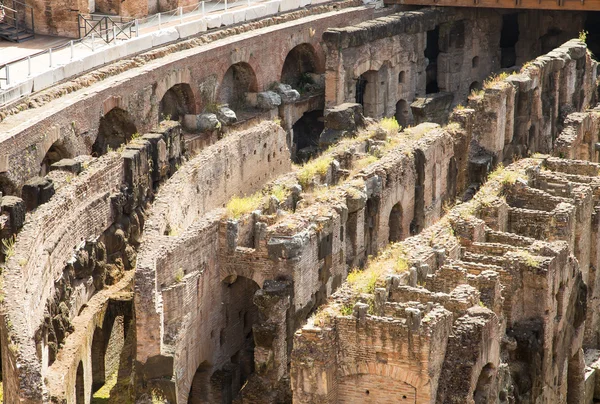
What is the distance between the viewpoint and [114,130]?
3641 centimetres

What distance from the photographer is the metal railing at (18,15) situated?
40188mm

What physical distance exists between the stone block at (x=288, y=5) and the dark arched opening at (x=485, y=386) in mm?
24926

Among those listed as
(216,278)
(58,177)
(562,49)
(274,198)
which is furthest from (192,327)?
(562,49)

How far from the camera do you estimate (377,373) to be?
72.4 ft

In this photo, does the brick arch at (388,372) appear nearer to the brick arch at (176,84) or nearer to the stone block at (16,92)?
the stone block at (16,92)

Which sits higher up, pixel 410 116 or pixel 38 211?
pixel 38 211

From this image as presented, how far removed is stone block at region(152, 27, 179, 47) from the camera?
39250 mm

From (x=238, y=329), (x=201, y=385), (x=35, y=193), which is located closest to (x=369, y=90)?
(x=35, y=193)

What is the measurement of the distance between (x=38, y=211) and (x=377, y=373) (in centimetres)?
825

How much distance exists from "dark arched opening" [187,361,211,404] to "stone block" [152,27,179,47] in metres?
14.6

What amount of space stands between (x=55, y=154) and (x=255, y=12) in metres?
13.2

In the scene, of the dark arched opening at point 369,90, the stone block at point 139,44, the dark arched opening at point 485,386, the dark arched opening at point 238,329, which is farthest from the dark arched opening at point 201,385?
the dark arched opening at point 369,90

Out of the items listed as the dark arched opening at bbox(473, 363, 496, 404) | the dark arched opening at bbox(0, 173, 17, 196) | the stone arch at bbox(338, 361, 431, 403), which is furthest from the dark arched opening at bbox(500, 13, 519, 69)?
the stone arch at bbox(338, 361, 431, 403)

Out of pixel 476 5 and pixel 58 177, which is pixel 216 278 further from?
pixel 476 5
